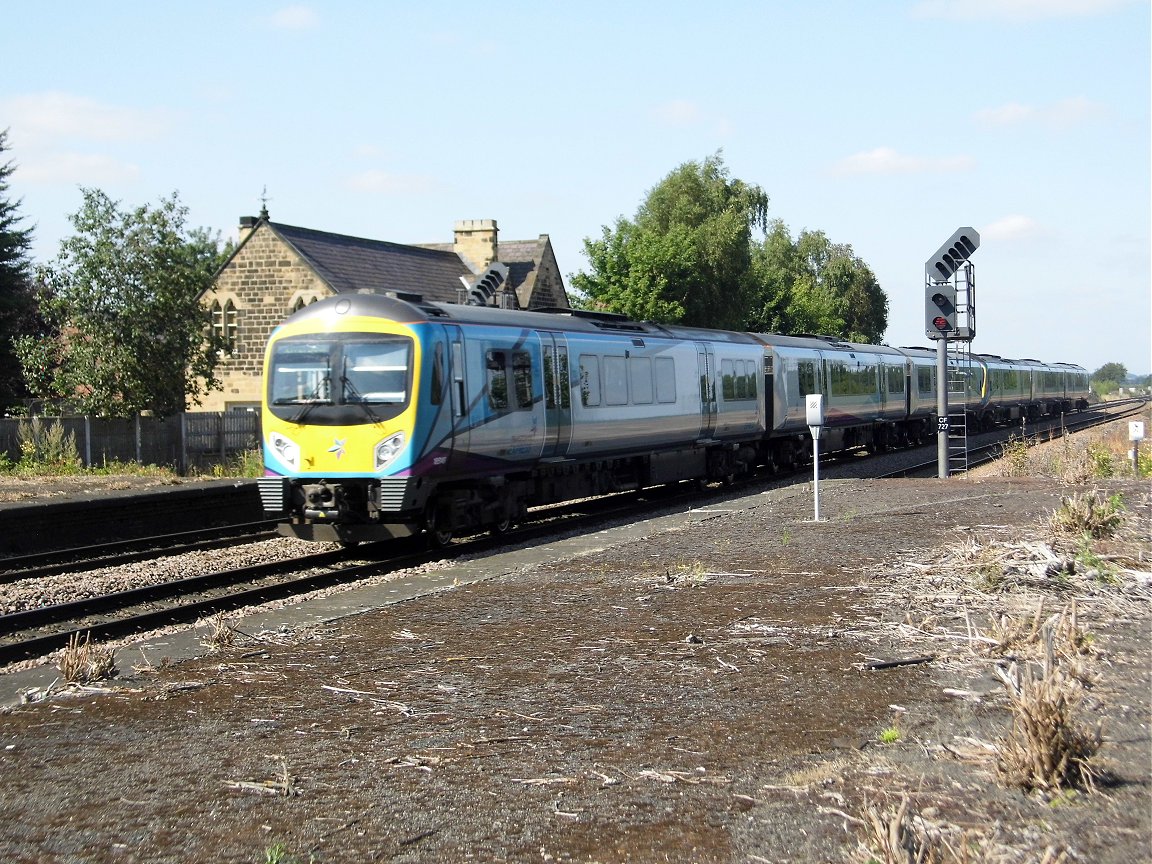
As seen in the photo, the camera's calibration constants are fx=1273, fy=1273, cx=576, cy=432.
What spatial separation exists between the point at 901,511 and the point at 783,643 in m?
9.45

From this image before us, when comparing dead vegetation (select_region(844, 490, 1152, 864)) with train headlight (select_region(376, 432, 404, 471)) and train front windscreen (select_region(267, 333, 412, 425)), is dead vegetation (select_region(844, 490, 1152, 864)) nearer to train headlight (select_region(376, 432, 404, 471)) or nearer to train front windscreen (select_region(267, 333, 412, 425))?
train headlight (select_region(376, 432, 404, 471))

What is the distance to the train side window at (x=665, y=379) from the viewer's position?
68.8 feet

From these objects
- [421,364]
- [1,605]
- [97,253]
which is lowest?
[1,605]

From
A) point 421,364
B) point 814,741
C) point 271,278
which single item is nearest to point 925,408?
point 271,278

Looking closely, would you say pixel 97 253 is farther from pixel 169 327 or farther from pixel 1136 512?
pixel 1136 512

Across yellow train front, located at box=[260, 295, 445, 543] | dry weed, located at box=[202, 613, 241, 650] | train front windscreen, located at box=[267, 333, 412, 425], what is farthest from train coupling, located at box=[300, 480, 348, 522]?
dry weed, located at box=[202, 613, 241, 650]

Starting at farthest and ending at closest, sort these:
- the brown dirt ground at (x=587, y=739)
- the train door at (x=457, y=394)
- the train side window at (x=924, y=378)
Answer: the train side window at (x=924, y=378) → the train door at (x=457, y=394) → the brown dirt ground at (x=587, y=739)

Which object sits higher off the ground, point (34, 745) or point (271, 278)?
point (271, 278)

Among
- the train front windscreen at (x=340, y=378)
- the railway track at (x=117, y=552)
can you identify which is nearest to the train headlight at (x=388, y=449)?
the train front windscreen at (x=340, y=378)

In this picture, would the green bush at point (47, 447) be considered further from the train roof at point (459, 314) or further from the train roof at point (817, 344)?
the train roof at point (817, 344)

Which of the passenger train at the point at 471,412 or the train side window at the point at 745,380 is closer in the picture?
the passenger train at the point at 471,412

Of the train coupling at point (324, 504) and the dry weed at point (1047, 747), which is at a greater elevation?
the train coupling at point (324, 504)

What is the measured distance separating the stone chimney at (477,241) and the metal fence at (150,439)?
17.7m

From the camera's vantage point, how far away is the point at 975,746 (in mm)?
5797
